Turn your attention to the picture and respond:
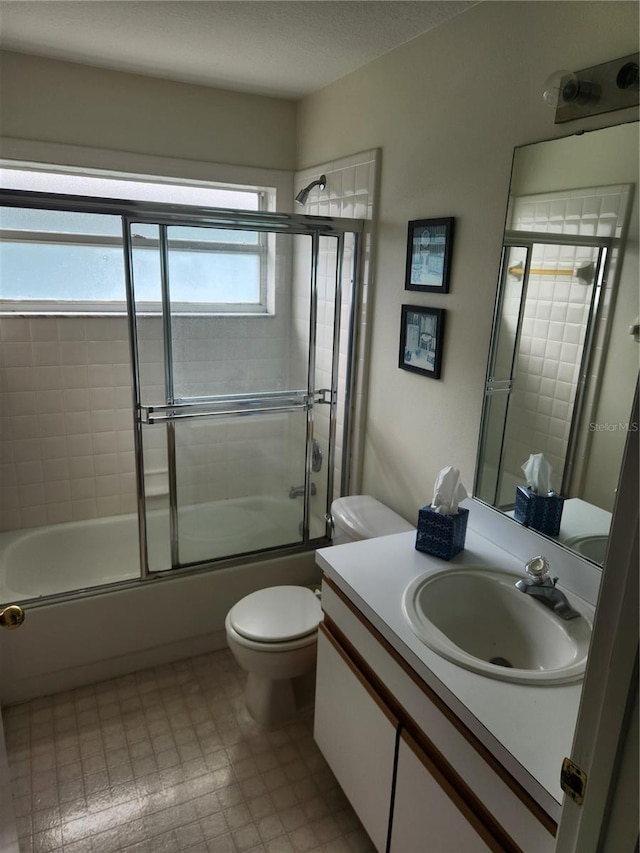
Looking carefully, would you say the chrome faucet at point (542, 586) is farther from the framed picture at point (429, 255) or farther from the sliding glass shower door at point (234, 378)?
the sliding glass shower door at point (234, 378)

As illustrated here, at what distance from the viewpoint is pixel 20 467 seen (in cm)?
274

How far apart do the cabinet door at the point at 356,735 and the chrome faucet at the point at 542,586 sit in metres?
0.48

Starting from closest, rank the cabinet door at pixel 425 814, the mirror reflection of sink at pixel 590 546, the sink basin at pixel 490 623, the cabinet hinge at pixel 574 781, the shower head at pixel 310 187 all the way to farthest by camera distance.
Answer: the cabinet hinge at pixel 574 781 < the cabinet door at pixel 425 814 < the sink basin at pixel 490 623 < the mirror reflection of sink at pixel 590 546 < the shower head at pixel 310 187

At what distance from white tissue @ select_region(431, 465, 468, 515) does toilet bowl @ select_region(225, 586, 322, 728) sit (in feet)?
2.29

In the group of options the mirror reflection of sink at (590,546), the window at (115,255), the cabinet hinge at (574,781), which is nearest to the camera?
the cabinet hinge at (574,781)

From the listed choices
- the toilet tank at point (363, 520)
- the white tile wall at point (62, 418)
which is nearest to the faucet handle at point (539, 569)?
the toilet tank at point (363, 520)

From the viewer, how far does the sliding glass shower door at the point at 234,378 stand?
2129mm

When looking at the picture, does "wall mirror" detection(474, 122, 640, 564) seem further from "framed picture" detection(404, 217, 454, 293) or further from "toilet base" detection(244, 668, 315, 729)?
"toilet base" detection(244, 668, 315, 729)

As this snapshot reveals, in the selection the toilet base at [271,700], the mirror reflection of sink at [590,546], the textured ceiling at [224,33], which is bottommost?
the toilet base at [271,700]

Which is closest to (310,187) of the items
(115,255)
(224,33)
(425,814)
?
(224,33)

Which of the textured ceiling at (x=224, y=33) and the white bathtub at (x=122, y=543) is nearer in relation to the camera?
the textured ceiling at (x=224, y=33)

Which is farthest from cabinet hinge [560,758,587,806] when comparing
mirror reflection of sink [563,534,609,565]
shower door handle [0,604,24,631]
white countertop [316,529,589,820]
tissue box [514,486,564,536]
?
shower door handle [0,604,24,631]

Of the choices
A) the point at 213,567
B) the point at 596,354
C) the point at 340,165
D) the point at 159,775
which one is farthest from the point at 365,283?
the point at 159,775

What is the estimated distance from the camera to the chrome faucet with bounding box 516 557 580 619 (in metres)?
1.42
